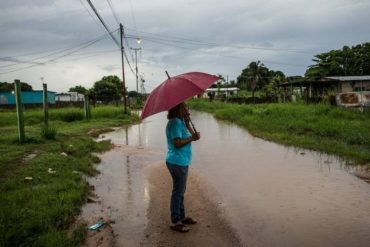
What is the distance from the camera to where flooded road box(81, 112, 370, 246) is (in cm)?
514

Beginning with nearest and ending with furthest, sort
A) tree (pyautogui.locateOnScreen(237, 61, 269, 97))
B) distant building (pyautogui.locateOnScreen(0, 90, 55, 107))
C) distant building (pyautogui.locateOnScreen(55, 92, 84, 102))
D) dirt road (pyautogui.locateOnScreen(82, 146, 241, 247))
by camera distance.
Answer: dirt road (pyautogui.locateOnScreen(82, 146, 241, 247)) → distant building (pyautogui.locateOnScreen(0, 90, 55, 107)) → distant building (pyautogui.locateOnScreen(55, 92, 84, 102)) → tree (pyautogui.locateOnScreen(237, 61, 269, 97))

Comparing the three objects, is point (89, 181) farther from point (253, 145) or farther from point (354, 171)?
point (253, 145)

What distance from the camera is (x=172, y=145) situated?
4.92m

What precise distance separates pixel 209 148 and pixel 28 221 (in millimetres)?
9015

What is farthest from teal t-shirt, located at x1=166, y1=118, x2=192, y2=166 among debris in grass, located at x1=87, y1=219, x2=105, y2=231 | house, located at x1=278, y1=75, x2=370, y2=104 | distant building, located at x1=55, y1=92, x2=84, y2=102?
distant building, located at x1=55, y1=92, x2=84, y2=102

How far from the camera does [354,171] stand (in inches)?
349

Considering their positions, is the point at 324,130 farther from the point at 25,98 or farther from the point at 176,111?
the point at 25,98

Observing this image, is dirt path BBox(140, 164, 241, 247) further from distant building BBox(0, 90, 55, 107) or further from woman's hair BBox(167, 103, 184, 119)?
distant building BBox(0, 90, 55, 107)

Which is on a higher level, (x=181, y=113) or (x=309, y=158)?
(x=181, y=113)

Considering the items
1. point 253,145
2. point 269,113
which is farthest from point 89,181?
point 269,113

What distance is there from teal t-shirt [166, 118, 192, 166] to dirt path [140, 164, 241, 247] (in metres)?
0.99

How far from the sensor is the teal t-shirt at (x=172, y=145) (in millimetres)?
4836

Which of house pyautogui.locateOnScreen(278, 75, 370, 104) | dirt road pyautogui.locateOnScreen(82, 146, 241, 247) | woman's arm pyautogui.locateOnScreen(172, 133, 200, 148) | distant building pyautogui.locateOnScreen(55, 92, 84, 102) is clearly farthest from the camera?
distant building pyautogui.locateOnScreen(55, 92, 84, 102)

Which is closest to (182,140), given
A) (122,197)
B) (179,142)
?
(179,142)
